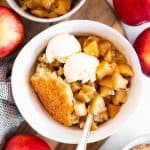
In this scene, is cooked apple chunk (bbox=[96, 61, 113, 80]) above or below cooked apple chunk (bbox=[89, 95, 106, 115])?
above

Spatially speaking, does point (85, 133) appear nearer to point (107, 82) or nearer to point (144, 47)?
point (107, 82)

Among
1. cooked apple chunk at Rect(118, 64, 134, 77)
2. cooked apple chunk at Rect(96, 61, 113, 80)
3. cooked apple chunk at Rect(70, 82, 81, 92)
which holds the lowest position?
cooked apple chunk at Rect(70, 82, 81, 92)

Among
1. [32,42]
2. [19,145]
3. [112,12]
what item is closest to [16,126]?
[19,145]

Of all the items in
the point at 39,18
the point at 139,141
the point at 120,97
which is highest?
the point at 39,18

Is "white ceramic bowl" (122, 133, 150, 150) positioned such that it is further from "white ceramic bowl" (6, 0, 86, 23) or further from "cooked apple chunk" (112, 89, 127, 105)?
"white ceramic bowl" (6, 0, 86, 23)

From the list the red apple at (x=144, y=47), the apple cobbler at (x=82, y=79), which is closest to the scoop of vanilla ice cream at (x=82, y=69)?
the apple cobbler at (x=82, y=79)

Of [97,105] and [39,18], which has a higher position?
[39,18]

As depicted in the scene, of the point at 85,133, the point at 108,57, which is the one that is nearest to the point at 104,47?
the point at 108,57

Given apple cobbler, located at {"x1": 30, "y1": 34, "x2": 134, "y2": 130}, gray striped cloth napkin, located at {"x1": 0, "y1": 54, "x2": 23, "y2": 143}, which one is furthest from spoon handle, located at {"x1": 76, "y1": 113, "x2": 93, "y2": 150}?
gray striped cloth napkin, located at {"x1": 0, "y1": 54, "x2": 23, "y2": 143}
